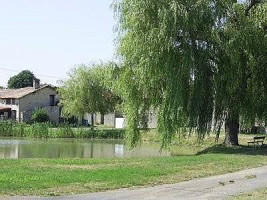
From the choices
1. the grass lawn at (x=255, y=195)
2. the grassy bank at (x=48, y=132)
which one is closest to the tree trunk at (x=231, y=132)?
the grass lawn at (x=255, y=195)

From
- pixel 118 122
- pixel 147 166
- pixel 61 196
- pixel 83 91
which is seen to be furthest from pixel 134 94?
pixel 118 122

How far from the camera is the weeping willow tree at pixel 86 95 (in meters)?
54.7

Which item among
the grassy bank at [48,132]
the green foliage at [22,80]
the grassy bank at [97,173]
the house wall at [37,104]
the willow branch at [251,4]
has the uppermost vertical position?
the green foliage at [22,80]

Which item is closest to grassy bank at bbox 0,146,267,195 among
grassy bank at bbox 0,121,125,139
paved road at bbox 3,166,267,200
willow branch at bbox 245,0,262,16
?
paved road at bbox 3,166,267,200

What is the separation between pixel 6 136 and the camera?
4853 centimetres

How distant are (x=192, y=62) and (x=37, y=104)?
163 feet

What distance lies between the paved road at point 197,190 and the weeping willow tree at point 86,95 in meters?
38.4

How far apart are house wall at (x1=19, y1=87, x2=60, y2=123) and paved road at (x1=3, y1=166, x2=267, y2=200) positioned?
56.3 m

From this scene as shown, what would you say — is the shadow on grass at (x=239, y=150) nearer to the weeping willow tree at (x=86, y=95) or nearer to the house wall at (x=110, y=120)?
the weeping willow tree at (x=86, y=95)

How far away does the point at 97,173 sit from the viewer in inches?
624

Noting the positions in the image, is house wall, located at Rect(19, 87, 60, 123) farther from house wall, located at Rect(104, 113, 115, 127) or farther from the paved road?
the paved road

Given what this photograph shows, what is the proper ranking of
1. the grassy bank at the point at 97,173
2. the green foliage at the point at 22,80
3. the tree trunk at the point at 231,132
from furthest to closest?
the green foliage at the point at 22,80 → the tree trunk at the point at 231,132 → the grassy bank at the point at 97,173

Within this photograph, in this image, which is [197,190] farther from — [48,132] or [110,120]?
[110,120]

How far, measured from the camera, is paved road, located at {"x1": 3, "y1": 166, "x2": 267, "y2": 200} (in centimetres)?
1220
